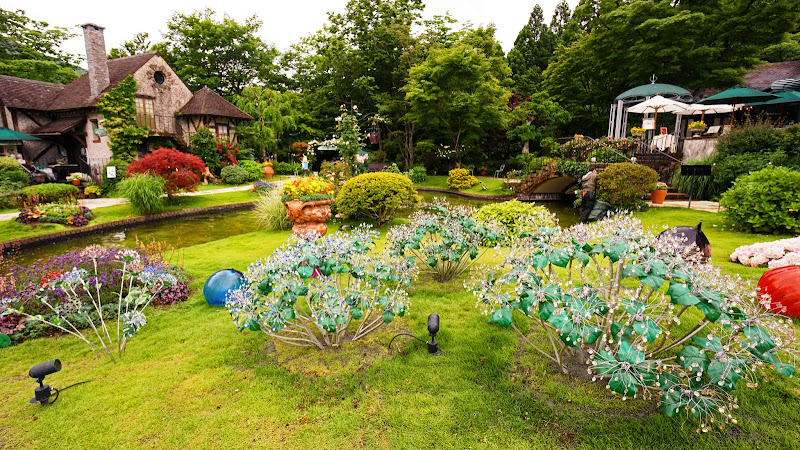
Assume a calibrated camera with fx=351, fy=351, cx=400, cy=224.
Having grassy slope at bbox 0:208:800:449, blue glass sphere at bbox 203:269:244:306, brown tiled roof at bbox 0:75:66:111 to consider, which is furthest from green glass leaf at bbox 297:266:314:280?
brown tiled roof at bbox 0:75:66:111

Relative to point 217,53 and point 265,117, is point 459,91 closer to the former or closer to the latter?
point 265,117

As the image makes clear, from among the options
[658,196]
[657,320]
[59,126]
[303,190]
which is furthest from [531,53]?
[657,320]

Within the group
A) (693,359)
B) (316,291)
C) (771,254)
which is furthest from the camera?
(771,254)

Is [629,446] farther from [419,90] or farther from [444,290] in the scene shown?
[419,90]

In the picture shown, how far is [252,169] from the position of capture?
69.0ft

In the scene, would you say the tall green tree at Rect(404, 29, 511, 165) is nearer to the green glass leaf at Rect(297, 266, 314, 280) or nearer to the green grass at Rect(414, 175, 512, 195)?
the green grass at Rect(414, 175, 512, 195)

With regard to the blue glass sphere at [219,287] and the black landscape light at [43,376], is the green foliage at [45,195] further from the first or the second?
the black landscape light at [43,376]

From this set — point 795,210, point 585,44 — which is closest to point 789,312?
point 795,210

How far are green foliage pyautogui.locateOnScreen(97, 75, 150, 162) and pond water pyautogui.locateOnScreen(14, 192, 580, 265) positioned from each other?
8.52m

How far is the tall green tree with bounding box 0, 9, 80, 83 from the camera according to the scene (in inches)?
840

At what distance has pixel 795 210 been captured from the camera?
22.6ft

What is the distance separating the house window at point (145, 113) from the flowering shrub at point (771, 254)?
79.3ft

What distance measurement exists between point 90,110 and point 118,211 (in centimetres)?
958

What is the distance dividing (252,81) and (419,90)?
17.5 metres
